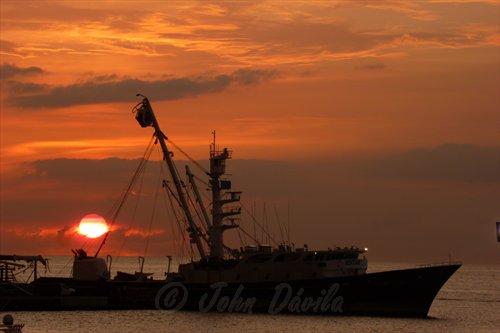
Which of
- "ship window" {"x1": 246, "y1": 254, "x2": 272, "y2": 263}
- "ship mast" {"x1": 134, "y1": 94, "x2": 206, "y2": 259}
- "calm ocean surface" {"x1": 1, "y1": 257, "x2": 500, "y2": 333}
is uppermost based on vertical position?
"ship mast" {"x1": 134, "y1": 94, "x2": 206, "y2": 259}

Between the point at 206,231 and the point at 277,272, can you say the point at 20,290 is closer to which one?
the point at 206,231

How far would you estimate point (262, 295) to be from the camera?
390 feet

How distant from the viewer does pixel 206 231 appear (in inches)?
4995

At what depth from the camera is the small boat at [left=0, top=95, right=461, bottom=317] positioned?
114625mm

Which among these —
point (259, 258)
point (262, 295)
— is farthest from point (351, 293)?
point (259, 258)
